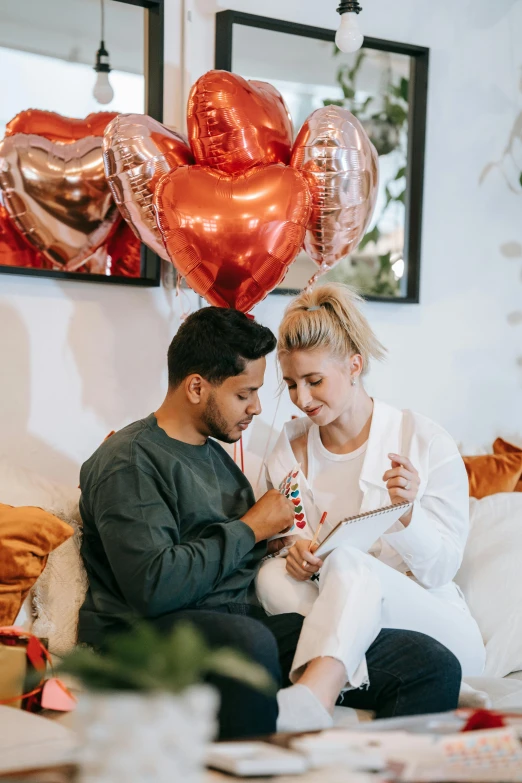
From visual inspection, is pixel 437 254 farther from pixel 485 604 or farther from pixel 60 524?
pixel 60 524

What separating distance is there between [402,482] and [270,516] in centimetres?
29

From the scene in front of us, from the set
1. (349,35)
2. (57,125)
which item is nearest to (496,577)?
(349,35)

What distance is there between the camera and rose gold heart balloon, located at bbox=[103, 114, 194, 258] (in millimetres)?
2123

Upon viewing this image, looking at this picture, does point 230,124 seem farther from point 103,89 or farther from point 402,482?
point 402,482

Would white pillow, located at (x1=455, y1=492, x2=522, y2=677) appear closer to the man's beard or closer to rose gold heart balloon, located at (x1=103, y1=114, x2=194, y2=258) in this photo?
the man's beard

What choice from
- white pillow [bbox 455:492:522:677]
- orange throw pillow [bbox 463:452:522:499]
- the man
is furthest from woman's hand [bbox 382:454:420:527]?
orange throw pillow [bbox 463:452:522:499]

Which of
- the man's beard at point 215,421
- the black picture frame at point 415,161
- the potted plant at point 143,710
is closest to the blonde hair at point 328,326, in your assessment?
the man's beard at point 215,421

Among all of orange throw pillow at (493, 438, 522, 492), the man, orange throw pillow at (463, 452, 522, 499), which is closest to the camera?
the man

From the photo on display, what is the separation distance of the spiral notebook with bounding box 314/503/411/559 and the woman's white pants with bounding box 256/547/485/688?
26 millimetres

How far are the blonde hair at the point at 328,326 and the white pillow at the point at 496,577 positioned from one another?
589 mm

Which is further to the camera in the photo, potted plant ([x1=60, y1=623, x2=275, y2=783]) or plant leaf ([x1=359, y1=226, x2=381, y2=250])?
plant leaf ([x1=359, y1=226, x2=381, y2=250])

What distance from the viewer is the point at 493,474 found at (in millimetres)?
2646

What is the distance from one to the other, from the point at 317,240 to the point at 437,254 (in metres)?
0.88

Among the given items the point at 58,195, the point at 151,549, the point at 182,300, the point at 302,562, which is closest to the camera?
the point at 151,549
